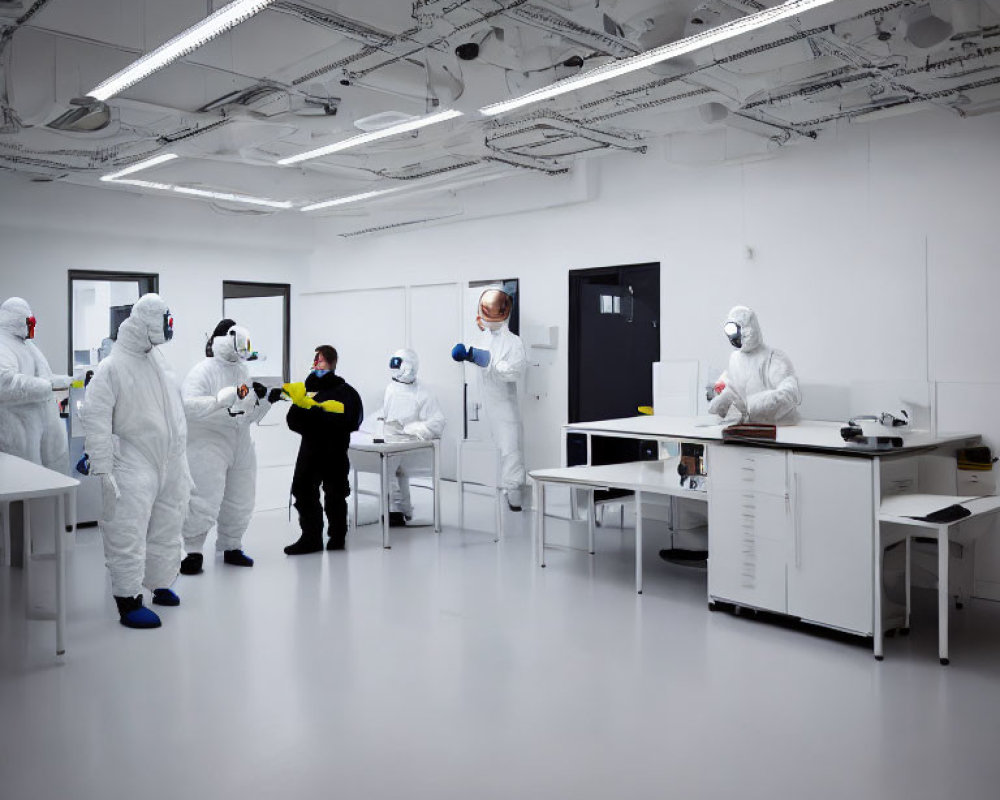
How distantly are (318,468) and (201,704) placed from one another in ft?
7.84

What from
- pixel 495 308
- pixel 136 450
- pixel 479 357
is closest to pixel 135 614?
pixel 136 450

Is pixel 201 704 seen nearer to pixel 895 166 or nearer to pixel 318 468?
pixel 318 468

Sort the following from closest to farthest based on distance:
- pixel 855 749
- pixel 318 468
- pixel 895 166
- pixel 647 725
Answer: pixel 855 749 → pixel 647 725 → pixel 895 166 → pixel 318 468

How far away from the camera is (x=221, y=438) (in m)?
5.02

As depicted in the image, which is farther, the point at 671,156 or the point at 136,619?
the point at 671,156

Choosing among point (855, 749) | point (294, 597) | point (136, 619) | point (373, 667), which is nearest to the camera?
point (855, 749)

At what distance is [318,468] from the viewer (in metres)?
5.46

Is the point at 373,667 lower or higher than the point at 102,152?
lower

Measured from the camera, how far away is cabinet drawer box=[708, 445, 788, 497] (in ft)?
13.1

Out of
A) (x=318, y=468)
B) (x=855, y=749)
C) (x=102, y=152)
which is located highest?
(x=102, y=152)

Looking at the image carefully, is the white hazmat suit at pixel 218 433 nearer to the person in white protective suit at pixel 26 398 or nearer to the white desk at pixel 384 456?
the white desk at pixel 384 456

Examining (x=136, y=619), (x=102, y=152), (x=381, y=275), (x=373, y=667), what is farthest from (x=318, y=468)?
(x=381, y=275)

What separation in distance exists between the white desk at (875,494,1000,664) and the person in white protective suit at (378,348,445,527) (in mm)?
3347

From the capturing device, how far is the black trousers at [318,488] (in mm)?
5445
